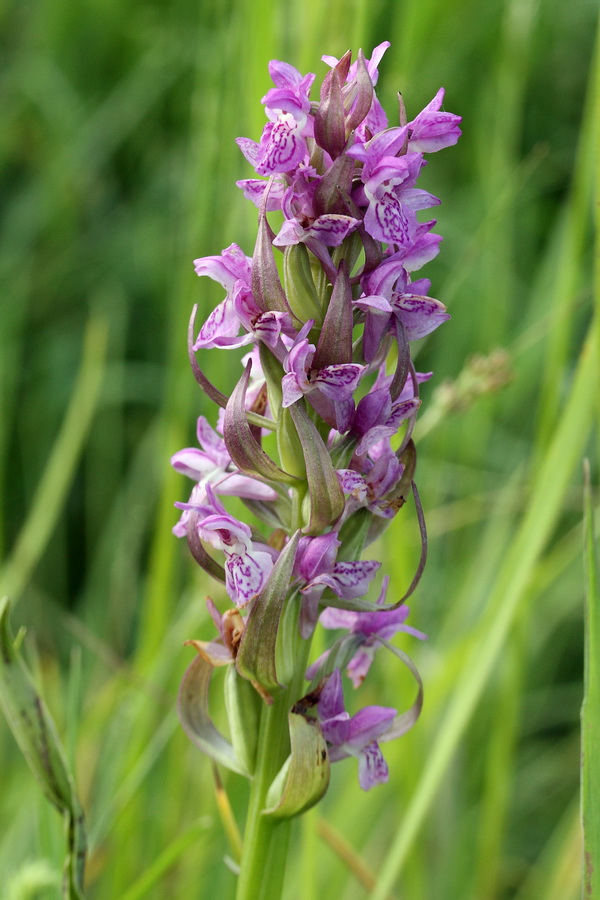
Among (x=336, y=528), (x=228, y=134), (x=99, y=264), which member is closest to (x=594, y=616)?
(x=336, y=528)

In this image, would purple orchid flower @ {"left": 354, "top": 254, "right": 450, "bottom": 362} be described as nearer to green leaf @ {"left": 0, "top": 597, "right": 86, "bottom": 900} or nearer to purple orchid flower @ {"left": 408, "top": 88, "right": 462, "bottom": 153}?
purple orchid flower @ {"left": 408, "top": 88, "right": 462, "bottom": 153}

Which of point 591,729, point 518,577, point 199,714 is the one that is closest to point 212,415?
point 518,577

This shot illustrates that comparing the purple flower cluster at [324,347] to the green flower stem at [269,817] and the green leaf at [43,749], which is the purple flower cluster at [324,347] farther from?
the green leaf at [43,749]

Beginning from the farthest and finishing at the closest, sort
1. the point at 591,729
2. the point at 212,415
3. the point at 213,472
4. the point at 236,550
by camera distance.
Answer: the point at 212,415 → the point at 213,472 → the point at 236,550 → the point at 591,729

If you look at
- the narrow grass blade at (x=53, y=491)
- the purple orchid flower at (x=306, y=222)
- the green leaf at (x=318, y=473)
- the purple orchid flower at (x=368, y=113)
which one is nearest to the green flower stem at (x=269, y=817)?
the green leaf at (x=318, y=473)

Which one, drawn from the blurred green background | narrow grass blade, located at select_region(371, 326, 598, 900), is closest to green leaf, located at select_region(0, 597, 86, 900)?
the blurred green background

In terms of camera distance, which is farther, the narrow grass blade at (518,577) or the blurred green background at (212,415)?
the blurred green background at (212,415)

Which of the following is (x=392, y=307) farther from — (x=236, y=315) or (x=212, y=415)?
(x=212, y=415)
